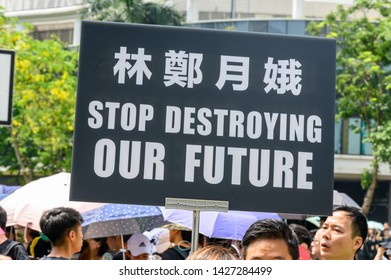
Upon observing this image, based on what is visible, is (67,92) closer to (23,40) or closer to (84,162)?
(23,40)

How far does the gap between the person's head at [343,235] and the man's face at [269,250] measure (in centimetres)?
138

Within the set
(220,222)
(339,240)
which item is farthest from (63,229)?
(220,222)

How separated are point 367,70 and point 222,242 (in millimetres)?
20805

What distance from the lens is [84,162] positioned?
14.4 feet

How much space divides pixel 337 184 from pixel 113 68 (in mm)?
40108

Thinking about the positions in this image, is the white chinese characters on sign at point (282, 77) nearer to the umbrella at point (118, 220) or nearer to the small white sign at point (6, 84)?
the small white sign at point (6, 84)

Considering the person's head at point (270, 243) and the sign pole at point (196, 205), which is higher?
the sign pole at point (196, 205)

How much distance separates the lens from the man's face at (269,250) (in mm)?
4012

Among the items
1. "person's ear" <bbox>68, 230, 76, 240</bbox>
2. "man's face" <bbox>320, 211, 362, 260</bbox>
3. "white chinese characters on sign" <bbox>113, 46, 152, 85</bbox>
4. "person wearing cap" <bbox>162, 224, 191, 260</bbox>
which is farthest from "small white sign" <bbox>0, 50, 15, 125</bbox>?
"man's face" <bbox>320, 211, 362, 260</bbox>

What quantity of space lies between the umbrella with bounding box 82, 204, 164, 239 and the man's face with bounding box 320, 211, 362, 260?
Answer: 367 centimetres

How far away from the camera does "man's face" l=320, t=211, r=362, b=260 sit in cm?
540

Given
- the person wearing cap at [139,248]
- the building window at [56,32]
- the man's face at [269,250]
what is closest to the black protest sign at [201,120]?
the man's face at [269,250]

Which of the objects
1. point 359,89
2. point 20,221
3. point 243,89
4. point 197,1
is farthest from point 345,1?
point 243,89

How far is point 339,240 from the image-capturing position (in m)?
5.45
